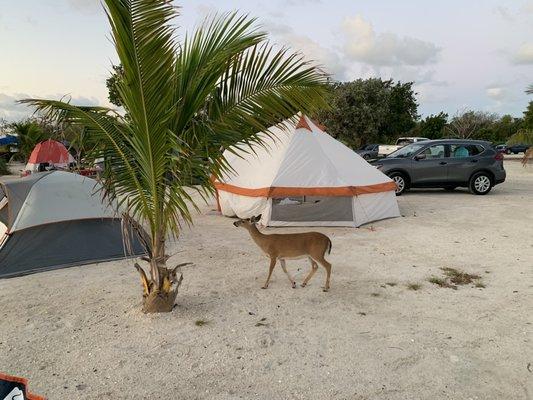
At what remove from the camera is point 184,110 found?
3.89m

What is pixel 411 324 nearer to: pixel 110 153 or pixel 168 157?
pixel 168 157

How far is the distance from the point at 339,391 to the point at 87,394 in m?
1.99

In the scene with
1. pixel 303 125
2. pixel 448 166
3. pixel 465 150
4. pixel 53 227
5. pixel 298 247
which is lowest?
pixel 298 247

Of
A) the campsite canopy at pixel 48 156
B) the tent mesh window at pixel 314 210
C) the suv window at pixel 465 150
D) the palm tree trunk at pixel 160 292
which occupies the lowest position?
the palm tree trunk at pixel 160 292

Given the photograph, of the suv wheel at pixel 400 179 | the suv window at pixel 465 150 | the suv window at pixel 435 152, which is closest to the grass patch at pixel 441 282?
the suv wheel at pixel 400 179

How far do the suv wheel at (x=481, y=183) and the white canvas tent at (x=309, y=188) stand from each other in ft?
17.0

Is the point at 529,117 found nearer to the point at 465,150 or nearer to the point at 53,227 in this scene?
the point at 465,150

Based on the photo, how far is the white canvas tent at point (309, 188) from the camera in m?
8.62

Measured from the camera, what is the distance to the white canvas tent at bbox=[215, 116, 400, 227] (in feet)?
28.3

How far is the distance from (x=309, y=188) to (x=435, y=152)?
6642 millimetres

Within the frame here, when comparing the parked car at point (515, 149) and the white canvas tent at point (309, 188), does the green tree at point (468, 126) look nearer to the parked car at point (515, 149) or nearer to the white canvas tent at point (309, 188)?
the parked car at point (515, 149)

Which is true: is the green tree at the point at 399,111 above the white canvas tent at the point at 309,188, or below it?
above

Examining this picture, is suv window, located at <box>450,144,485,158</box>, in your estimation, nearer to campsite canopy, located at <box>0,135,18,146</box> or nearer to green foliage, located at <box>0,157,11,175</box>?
green foliage, located at <box>0,157,11,175</box>

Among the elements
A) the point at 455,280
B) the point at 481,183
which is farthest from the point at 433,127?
the point at 455,280
